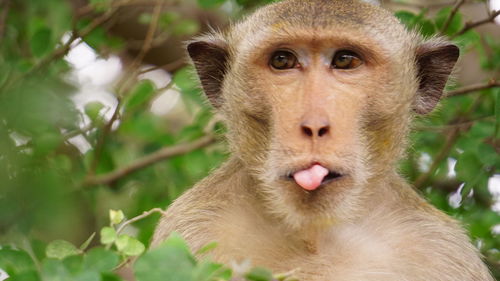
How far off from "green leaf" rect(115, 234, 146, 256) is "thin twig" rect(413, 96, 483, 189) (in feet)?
10.5

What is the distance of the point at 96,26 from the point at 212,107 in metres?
1.47

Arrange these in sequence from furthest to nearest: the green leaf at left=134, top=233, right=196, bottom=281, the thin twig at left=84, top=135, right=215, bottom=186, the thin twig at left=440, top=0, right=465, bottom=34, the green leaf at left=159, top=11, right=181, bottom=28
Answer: the green leaf at left=159, top=11, right=181, bottom=28, the thin twig at left=84, top=135, right=215, bottom=186, the thin twig at left=440, top=0, right=465, bottom=34, the green leaf at left=134, top=233, right=196, bottom=281

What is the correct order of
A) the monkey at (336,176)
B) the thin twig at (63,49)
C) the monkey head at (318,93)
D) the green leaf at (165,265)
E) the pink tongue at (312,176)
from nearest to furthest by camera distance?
the green leaf at (165,265)
the pink tongue at (312,176)
the monkey head at (318,93)
the monkey at (336,176)
the thin twig at (63,49)

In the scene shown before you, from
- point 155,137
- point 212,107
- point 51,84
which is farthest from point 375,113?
point 155,137

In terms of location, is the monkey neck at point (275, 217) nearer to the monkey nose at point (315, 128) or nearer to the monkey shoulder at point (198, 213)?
the monkey shoulder at point (198, 213)

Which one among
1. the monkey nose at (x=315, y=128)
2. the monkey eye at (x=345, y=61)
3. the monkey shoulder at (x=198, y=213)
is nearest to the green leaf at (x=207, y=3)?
the monkey shoulder at (x=198, y=213)

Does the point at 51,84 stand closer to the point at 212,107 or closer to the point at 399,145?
the point at 212,107

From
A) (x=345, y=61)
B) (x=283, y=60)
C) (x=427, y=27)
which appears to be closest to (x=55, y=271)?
(x=283, y=60)

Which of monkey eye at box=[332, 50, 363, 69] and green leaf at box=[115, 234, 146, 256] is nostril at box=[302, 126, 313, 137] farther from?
green leaf at box=[115, 234, 146, 256]

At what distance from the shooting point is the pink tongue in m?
4.11

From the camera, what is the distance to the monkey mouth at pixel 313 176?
162 inches

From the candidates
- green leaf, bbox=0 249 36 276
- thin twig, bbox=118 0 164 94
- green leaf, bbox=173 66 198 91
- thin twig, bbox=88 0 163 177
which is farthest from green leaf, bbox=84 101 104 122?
green leaf, bbox=0 249 36 276

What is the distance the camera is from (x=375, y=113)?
4660 millimetres

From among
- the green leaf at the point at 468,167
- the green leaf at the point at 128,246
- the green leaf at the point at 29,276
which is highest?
the green leaf at the point at 29,276
